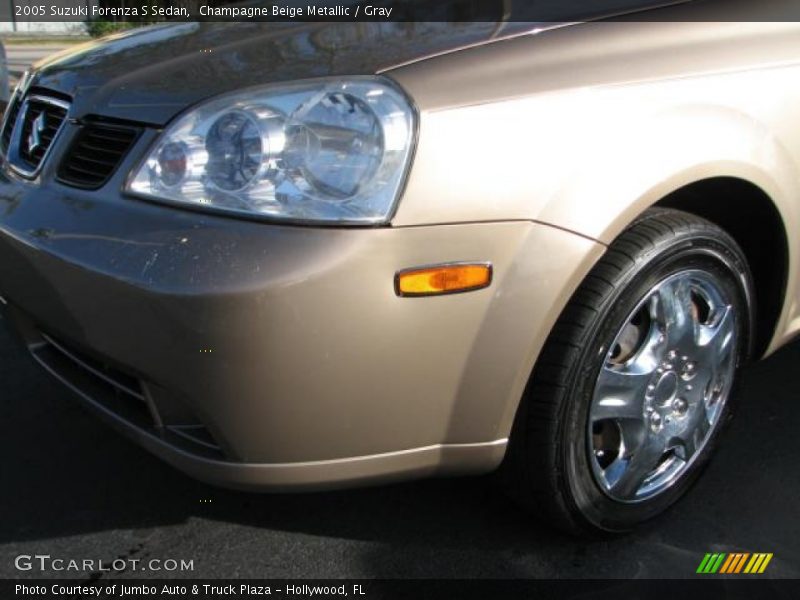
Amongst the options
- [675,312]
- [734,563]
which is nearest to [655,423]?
[675,312]

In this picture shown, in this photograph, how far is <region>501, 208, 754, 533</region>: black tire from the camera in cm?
192

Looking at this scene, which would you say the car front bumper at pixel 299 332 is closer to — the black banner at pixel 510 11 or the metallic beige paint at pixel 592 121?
the metallic beige paint at pixel 592 121

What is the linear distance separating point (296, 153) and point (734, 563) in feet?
5.14

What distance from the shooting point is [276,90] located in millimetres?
1768

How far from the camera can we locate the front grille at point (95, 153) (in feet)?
6.32

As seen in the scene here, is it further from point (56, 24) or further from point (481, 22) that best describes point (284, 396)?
point (56, 24)

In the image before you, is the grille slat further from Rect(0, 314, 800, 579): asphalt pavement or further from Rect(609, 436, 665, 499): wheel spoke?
Rect(609, 436, 665, 499): wheel spoke

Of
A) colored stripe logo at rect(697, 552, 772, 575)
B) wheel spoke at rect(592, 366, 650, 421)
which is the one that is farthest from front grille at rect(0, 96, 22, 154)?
colored stripe logo at rect(697, 552, 772, 575)

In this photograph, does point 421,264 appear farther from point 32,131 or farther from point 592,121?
point 32,131

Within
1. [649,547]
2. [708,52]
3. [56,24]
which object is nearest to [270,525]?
[649,547]

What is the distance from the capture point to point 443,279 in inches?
66.7

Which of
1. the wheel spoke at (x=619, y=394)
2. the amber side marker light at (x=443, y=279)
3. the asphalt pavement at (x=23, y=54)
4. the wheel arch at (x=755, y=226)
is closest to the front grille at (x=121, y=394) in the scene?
the amber side marker light at (x=443, y=279)

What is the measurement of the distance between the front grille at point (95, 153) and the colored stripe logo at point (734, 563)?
1.79 m

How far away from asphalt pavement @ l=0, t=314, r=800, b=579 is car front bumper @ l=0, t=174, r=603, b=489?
43cm
